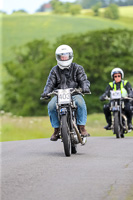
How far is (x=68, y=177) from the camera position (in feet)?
22.8

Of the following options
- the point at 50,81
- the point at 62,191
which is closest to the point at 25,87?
the point at 50,81

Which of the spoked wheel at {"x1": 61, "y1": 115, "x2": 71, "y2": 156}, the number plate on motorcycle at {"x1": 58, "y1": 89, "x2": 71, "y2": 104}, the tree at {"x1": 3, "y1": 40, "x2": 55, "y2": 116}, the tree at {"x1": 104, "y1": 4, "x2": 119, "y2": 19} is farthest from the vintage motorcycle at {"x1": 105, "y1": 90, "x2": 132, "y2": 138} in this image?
the tree at {"x1": 104, "y1": 4, "x2": 119, "y2": 19}

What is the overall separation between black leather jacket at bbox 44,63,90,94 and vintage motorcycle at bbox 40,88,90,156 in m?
0.32

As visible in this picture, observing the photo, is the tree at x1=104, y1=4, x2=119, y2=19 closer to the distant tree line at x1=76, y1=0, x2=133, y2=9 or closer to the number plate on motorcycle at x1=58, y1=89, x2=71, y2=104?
the distant tree line at x1=76, y1=0, x2=133, y2=9

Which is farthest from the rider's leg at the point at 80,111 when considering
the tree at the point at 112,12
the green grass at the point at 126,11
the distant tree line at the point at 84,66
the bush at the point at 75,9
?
the bush at the point at 75,9

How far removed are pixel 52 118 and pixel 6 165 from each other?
1.79m

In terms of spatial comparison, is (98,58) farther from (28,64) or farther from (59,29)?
(59,29)

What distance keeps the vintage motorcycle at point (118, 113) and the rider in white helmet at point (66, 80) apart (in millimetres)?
4462

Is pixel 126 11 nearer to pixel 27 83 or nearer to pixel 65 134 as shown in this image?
pixel 27 83

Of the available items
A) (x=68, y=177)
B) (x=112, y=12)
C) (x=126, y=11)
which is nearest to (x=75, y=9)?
(x=112, y=12)

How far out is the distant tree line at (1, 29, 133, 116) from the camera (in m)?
63.2

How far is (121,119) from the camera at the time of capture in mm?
14914

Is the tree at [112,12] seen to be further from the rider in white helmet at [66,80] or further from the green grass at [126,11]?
the rider in white helmet at [66,80]

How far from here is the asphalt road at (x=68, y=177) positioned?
18.9 ft
